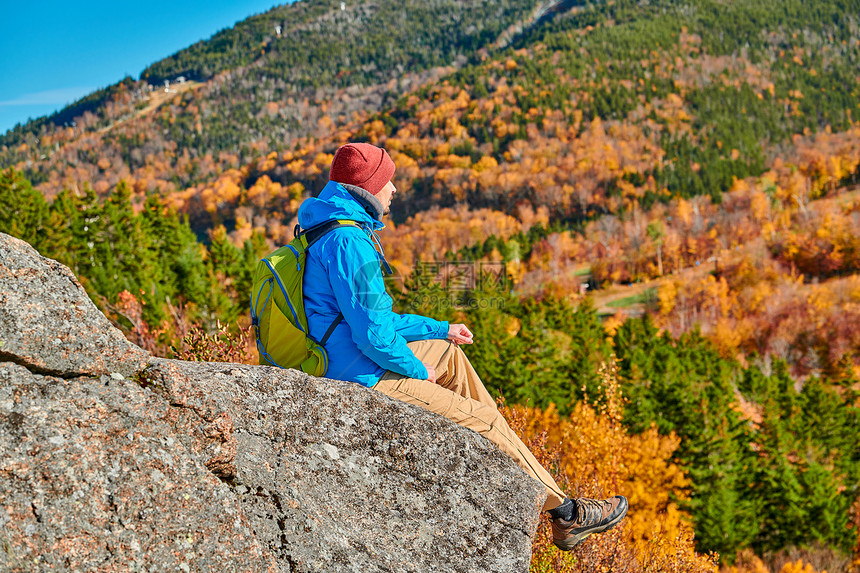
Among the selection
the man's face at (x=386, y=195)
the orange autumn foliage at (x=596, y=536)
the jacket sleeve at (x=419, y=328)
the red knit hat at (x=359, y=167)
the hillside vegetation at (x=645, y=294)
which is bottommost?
the hillside vegetation at (x=645, y=294)

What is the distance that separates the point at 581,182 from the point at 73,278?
176 metres

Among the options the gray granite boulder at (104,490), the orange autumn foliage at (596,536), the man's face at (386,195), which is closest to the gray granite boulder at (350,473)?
the gray granite boulder at (104,490)

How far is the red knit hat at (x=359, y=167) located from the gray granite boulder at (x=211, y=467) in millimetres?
1456

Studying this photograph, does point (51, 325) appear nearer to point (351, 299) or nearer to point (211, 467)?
point (211, 467)

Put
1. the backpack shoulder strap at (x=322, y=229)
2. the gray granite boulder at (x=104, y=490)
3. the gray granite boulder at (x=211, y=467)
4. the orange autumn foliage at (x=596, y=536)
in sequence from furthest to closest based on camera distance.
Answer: the orange autumn foliage at (x=596, y=536), the backpack shoulder strap at (x=322, y=229), the gray granite boulder at (x=211, y=467), the gray granite boulder at (x=104, y=490)

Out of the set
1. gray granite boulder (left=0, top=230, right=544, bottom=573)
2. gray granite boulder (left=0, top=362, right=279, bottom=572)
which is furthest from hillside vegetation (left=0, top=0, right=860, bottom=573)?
gray granite boulder (left=0, top=362, right=279, bottom=572)

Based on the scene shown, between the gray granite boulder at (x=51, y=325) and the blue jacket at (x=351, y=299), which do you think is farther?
the blue jacket at (x=351, y=299)

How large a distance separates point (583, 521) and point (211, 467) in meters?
2.76

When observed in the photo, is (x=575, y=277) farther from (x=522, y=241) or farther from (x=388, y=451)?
(x=388, y=451)

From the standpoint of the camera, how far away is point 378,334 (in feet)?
13.2

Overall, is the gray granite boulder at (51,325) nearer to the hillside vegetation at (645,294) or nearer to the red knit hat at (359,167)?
the red knit hat at (359,167)

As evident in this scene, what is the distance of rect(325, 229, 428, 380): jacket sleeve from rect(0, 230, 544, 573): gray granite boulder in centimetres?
55

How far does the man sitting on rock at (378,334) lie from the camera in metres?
3.96

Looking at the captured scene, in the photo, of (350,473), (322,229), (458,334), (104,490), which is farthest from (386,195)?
(104,490)
